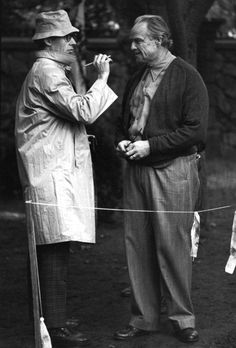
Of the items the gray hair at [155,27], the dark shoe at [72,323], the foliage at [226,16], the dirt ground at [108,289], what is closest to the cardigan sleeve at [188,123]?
the gray hair at [155,27]

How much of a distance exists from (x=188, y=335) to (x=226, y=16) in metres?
10.9

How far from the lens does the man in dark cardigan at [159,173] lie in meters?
5.11

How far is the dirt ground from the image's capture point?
5416mm

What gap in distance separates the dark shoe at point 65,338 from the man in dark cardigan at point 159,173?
0.24 metres

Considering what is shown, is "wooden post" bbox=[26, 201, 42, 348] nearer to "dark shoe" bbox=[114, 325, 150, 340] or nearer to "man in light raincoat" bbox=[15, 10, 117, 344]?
"man in light raincoat" bbox=[15, 10, 117, 344]

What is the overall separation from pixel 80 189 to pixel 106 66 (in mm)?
713

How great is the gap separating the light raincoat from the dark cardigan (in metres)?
0.29

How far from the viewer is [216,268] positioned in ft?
23.7

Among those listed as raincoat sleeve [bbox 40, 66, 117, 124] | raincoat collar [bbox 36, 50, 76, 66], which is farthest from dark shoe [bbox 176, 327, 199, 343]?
raincoat collar [bbox 36, 50, 76, 66]

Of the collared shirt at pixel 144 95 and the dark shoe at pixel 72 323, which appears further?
the dark shoe at pixel 72 323

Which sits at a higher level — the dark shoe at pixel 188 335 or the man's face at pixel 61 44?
the man's face at pixel 61 44

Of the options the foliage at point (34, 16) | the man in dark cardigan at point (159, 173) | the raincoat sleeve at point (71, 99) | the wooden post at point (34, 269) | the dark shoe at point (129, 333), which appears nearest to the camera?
the wooden post at point (34, 269)

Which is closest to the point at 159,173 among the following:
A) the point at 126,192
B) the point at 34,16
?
the point at 126,192

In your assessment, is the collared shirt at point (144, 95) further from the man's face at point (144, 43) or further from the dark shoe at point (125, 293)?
the dark shoe at point (125, 293)
